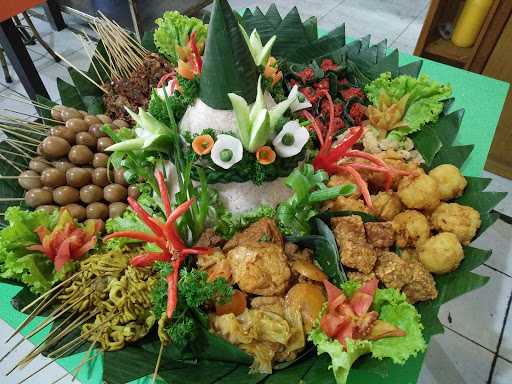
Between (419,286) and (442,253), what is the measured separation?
195 mm

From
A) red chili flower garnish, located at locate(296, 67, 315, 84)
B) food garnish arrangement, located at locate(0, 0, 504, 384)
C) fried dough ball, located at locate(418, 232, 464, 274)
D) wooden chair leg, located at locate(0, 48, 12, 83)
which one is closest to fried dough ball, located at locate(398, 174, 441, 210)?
food garnish arrangement, located at locate(0, 0, 504, 384)

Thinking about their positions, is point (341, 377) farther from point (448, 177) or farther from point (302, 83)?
point (302, 83)

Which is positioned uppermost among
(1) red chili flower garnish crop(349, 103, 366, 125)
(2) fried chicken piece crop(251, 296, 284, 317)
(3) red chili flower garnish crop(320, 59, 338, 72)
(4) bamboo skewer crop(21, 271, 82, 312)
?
(3) red chili flower garnish crop(320, 59, 338, 72)

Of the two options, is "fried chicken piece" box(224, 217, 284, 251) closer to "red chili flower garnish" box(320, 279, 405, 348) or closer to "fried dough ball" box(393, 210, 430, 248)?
"red chili flower garnish" box(320, 279, 405, 348)

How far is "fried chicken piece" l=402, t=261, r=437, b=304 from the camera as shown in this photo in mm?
1678

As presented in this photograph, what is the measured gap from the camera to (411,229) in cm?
187

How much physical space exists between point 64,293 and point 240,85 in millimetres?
1148

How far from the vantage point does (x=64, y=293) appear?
65.4 inches

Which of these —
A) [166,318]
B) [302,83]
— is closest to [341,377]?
[166,318]

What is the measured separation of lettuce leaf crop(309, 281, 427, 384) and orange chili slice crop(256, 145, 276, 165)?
1.99ft

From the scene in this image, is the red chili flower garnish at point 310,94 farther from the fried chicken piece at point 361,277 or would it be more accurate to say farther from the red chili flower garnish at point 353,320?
the red chili flower garnish at point 353,320

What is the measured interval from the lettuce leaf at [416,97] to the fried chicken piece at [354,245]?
2.66ft

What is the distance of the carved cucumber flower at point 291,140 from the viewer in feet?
5.78

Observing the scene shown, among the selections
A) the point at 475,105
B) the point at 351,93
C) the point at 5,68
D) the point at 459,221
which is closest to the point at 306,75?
the point at 351,93
